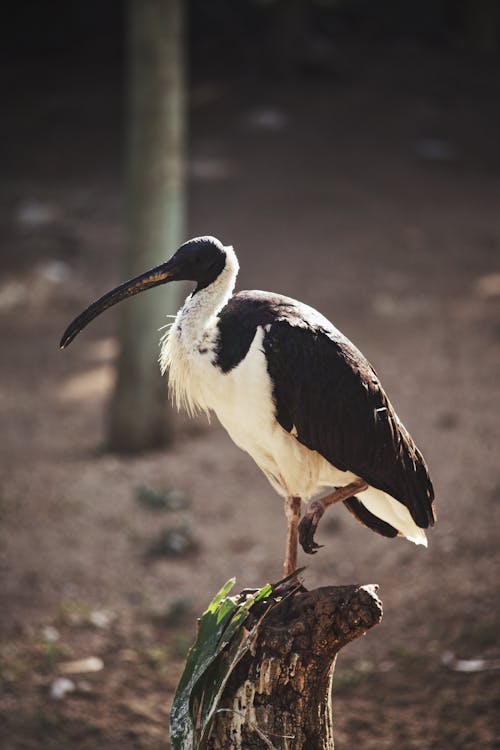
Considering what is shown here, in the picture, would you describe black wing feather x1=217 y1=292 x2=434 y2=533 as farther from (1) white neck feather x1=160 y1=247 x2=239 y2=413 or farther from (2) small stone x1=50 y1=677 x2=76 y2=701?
(2) small stone x1=50 y1=677 x2=76 y2=701

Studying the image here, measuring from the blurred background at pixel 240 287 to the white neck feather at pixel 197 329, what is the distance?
2.53 meters

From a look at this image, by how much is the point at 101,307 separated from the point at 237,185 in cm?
1083

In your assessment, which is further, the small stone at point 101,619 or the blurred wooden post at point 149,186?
the blurred wooden post at point 149,186

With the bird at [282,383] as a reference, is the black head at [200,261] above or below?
above

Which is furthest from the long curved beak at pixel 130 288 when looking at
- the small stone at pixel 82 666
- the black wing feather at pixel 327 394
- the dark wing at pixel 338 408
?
the small stone at pixel 82 666

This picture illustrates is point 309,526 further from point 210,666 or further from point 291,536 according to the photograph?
point 210,666

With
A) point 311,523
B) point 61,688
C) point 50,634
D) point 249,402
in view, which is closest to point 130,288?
point 249,402

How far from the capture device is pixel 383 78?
18219 mm

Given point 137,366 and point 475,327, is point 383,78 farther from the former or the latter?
point 137,366

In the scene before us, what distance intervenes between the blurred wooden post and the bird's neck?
4630 mm

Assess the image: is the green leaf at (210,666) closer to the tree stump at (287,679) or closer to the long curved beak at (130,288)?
the tree stump at (287,679)

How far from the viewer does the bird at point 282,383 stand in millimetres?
4156

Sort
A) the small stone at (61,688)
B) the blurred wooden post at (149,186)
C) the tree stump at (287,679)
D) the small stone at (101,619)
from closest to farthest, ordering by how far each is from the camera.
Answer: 1. the tree stump at (287,679)
2. the small stone at (61,688)
3. the small stone at (101,619)
4. the blurred wooden post at (149,186)

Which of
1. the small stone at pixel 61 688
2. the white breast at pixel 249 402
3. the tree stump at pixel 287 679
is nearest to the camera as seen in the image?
the tree stump at pixel 287 679
